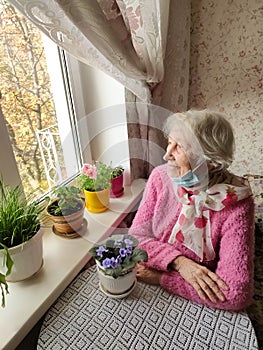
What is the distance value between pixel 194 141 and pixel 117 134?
511mm

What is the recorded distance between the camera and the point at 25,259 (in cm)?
83

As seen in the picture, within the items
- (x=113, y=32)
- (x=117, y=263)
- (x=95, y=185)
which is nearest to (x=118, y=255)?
(x=117, y=263)

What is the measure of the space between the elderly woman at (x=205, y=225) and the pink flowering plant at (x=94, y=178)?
0.33 metres

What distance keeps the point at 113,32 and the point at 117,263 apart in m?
0.73

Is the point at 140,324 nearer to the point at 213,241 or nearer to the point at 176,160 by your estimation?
the point at 213,241

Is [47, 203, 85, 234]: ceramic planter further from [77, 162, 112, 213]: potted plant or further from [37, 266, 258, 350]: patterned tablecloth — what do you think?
[37, 266, 258, 350]: patterned tablecloth

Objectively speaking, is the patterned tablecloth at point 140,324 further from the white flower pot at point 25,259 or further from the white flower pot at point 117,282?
the white flower pot at point 25,259

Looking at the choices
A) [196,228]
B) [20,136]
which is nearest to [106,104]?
[20,136]

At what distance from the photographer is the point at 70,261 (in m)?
0.97

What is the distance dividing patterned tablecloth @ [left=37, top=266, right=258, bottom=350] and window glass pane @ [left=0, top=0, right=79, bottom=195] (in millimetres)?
433

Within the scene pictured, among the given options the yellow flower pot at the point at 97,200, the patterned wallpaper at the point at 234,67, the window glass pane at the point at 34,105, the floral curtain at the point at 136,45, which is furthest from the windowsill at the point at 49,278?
the patterned wallpaper at the point at 234,67

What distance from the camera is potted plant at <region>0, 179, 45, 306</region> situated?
31.4 inches

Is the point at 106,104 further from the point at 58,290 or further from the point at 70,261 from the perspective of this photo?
the point at 58,290

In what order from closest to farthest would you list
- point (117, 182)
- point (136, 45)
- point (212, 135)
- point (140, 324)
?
1. point (140, 324)
2. point (212, 135)
3. point (136, 45)
4. point (117, 182)
